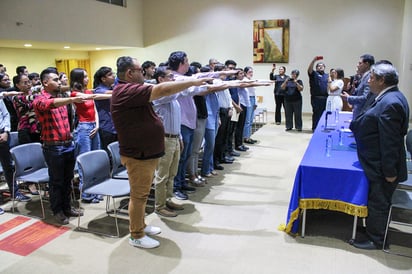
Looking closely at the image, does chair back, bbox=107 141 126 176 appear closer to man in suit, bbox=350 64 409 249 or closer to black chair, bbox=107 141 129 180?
black chair, bbox=107 141 129 180

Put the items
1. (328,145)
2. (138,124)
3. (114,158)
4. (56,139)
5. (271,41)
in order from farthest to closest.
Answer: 1. (271,41)
2. (328,145)
3. (114,158)
4. (56,139)
5. (138,124)

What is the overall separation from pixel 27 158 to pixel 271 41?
318 inches

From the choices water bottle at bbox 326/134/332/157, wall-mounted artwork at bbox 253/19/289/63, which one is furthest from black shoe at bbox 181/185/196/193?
wall-mounted artwork at bbox 253/19/289/63

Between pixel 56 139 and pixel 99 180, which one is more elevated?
pixel 56 139

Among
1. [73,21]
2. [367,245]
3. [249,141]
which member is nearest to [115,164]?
[367,245]

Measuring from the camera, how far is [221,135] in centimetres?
526

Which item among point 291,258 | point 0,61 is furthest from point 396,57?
point 0,61

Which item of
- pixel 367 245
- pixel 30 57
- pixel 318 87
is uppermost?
pixel 30 57

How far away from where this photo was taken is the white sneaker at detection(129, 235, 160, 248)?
300cm

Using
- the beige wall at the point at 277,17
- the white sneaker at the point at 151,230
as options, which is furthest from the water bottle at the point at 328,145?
the beige wall at the point at 277,17

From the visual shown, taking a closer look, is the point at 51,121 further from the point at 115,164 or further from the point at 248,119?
the point at 248,119

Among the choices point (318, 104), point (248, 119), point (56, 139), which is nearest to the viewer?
point (56, 139)

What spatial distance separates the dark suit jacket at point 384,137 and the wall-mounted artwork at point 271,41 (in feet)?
24.9

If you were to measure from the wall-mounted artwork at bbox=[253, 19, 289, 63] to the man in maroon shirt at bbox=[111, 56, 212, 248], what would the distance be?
808cm
